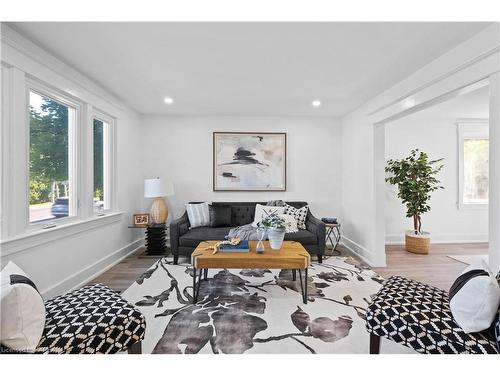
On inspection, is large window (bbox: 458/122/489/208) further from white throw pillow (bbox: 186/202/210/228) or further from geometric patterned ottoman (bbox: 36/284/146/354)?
geometric patterned ottoman (bbox: 36/284/146/354)

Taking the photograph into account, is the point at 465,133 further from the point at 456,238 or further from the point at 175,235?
the point at 175,235

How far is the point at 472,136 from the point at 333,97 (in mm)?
3471

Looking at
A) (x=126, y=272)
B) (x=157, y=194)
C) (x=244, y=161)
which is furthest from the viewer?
(x=244, y=161)

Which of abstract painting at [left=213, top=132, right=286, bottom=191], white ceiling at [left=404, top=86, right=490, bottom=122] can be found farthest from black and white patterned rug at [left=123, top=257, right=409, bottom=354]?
white ceiling at [left=404, top=86, right=490, bottom=122]

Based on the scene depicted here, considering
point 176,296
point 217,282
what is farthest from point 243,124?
point 176,296

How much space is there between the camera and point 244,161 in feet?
15.5

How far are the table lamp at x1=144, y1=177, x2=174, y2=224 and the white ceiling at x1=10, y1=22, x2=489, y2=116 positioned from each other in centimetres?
134

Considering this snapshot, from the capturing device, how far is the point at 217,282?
2.98 meters

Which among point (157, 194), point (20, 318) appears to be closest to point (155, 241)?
point (157, 194)

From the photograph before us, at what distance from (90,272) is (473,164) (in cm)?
693

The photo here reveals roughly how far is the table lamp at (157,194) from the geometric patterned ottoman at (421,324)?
3427 mm

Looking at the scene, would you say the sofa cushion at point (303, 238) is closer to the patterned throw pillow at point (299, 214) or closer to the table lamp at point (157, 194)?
the patterned throw pillow at point (299, 214)

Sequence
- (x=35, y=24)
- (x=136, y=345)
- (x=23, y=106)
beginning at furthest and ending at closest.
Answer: (x=23, y=106) < (x=35, y=24) < (x=136, y=345)
